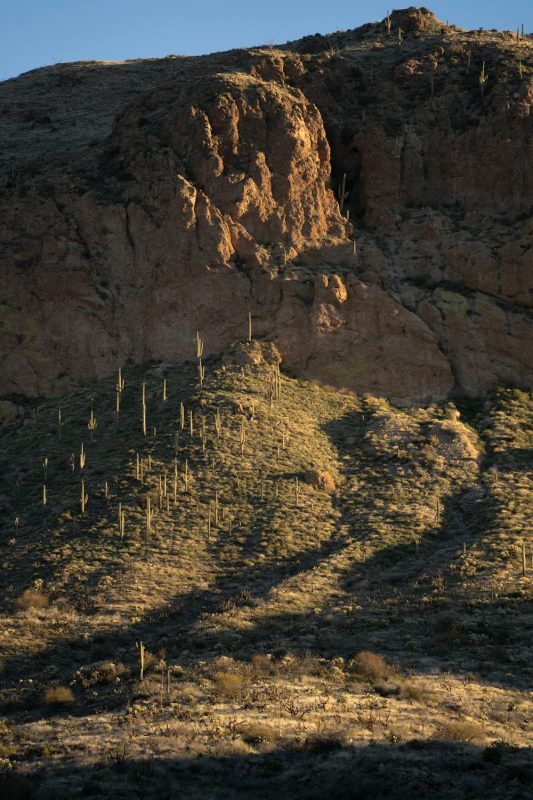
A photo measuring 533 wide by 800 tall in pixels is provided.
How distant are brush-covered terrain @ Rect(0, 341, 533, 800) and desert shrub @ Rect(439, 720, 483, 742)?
0.26 feet

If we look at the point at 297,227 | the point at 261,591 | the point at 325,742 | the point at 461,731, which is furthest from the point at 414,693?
the point at 297,227

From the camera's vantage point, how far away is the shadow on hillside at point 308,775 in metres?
21.9

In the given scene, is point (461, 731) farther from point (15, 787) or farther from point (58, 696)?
point (58, 696)

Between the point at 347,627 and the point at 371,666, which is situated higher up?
the point at 371,666

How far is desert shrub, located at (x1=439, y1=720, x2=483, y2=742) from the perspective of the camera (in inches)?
989

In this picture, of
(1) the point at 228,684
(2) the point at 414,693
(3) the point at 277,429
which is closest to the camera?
(2) the point at 414,693

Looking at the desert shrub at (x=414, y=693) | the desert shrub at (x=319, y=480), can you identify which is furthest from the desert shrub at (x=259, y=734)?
the desert shrub at (x=319, y=480)

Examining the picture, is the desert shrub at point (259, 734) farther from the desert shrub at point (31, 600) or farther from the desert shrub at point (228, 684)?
the desert shrub at point (31, 600)

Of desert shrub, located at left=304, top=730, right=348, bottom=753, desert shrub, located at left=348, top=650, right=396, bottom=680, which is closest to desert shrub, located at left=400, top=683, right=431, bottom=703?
desert shrub, located at left=348, top=650, right=396, bottom=680

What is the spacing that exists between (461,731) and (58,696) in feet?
34.4

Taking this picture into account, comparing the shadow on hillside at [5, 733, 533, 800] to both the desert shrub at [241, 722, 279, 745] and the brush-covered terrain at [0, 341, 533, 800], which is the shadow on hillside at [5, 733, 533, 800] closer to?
the brush-covered terrain at [0, 341, 533, 800]

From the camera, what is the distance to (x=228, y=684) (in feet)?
94.2

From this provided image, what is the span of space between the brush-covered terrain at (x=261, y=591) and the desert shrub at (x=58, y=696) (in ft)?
0.23

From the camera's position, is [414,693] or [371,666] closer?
[414,693]
